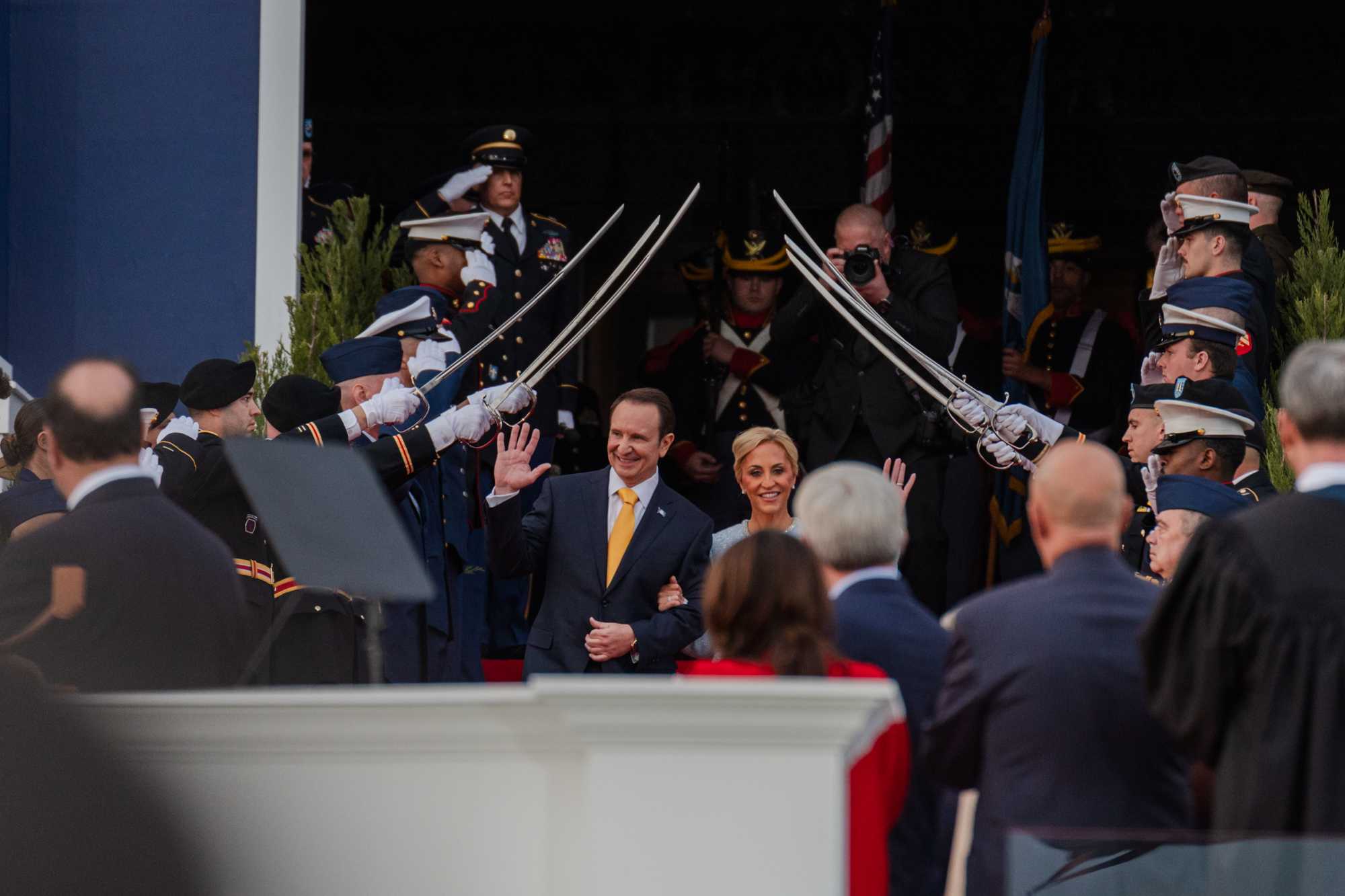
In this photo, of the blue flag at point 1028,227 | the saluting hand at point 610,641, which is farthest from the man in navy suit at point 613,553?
the blue flag at point 1028,227

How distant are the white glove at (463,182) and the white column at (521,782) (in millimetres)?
4809

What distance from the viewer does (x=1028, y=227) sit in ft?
30.0

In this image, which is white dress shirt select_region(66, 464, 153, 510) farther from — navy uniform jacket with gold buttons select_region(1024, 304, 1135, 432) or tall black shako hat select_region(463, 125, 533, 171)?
navy uniform jacket with gold buttons select_region(1024, 304, 1135, 432)

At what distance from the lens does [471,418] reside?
669 centimetres

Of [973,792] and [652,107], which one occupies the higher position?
[652,107]

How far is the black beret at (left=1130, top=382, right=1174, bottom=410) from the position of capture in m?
6.55

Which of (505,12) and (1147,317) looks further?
(505,12)

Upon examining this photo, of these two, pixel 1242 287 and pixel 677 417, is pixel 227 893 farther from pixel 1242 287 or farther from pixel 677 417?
pixel 677 417

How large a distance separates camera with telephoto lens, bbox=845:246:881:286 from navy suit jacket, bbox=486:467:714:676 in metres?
1.77

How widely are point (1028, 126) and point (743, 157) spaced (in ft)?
7.22

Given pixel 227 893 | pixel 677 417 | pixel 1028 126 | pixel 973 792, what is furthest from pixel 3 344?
pixel 227 893

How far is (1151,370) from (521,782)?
3.97m

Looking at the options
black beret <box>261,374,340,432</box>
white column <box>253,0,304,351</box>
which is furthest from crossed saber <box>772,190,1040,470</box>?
white column <box>253,0,304,351</box>

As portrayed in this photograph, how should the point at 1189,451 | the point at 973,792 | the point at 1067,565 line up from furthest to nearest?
1. the point at 1189,451
2. the point at 973,792
3. the point at 1067,565
